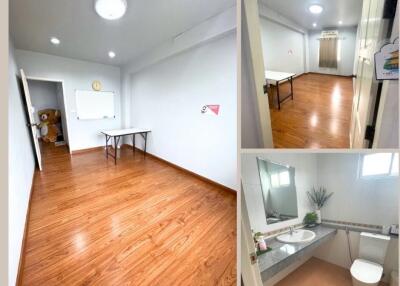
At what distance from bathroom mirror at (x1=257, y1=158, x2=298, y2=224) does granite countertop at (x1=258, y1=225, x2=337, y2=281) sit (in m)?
0.07

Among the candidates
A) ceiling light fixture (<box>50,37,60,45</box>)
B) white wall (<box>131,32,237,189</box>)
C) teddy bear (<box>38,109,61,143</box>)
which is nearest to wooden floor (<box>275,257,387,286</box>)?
white wall (<box>131,32,237,189</box>)

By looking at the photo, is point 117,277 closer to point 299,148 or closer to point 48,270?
point 48,270

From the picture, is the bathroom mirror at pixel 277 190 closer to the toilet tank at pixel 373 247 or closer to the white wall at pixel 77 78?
the toilet tank at pixel 373 247

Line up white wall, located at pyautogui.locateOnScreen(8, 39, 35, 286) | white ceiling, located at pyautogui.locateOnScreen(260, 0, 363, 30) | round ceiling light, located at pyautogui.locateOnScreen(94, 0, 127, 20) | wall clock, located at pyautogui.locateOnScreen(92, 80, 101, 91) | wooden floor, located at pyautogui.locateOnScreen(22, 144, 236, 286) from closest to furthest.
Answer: white ceiling, located at pyautogui.locateOnScreen(260, 0, 363, 30) < white wall, located at pyautogui.locateOnScreen(8, 39, 35, 286) < wooden floor, located at pyautogui.locateOnScreen(22, 144, 236, 286) < round ceiling light, located at pyautogui.locateOnScreen(94, 0, 127, 20) < wall clock, located at pyautogui.locateOnScreen(92, 80, 101, 91)

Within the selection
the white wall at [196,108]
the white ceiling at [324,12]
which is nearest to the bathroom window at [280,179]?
the white ceiling at [324,12]

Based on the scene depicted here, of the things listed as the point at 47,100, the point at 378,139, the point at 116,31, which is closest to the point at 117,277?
the point at 378,139

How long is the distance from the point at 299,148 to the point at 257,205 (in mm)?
201

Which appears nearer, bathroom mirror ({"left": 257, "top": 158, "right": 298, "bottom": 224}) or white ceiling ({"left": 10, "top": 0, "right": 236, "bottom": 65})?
bathroom mirror ({"left": 257, "top": 158, "right": 298, "bottom": 224})

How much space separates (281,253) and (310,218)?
13 cm

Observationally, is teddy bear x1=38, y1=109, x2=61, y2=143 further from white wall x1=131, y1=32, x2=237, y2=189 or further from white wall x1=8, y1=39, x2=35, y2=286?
white wall x1=8, y1=39, x2=35, y2=286

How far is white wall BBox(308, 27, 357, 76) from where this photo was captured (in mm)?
443

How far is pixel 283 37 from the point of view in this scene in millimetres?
475

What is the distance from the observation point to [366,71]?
18.7 inches

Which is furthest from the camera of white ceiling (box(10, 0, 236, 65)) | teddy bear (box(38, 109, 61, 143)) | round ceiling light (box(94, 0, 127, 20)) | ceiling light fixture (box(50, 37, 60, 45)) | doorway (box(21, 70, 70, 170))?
teddy bear (box(38, 109, 61, 143))
